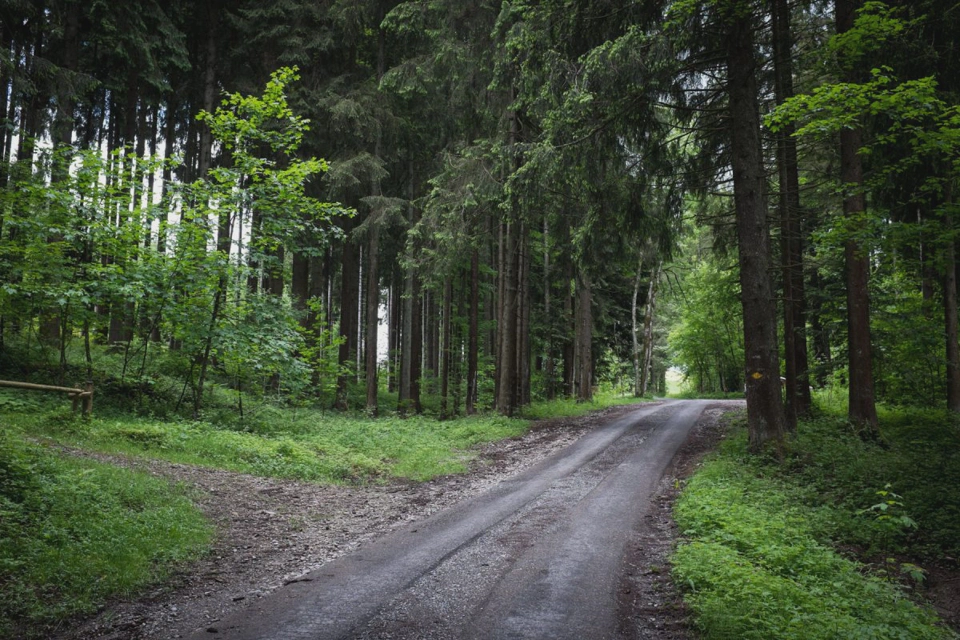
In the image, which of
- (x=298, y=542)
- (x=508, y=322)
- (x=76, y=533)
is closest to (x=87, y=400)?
(x=76, y=533)

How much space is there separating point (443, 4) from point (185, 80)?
38.9 feet

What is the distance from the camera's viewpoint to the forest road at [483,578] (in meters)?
4.43

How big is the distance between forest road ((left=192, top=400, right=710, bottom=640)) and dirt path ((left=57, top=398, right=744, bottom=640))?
0.25 meters

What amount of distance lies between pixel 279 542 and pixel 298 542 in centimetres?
24

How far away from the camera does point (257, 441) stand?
1159 centimetres

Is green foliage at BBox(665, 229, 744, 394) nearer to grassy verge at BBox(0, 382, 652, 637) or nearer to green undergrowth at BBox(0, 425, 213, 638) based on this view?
grassy verge at BBox(0, 382, 652, 637)

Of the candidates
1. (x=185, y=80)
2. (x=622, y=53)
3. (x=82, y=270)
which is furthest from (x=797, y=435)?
(x=185, y=80)

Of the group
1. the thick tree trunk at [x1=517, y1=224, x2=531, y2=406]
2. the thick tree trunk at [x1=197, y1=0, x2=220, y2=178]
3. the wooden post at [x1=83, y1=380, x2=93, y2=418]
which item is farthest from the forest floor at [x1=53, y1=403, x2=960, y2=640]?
the thick tree trunk at [x1=197, y1=0, x2=220, y2=178]

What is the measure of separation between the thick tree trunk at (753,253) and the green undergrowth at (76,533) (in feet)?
32.5

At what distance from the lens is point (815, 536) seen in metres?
6.65

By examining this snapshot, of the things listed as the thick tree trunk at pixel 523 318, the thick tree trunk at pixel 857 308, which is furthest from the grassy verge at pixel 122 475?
the thick tree trunk at pixel 857 308

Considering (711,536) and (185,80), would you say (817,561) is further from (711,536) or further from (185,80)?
A: (185,80)

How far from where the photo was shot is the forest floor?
4594 millimetres

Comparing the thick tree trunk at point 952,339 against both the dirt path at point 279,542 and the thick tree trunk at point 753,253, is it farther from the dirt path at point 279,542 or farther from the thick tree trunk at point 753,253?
the dirt path at point 279,542
